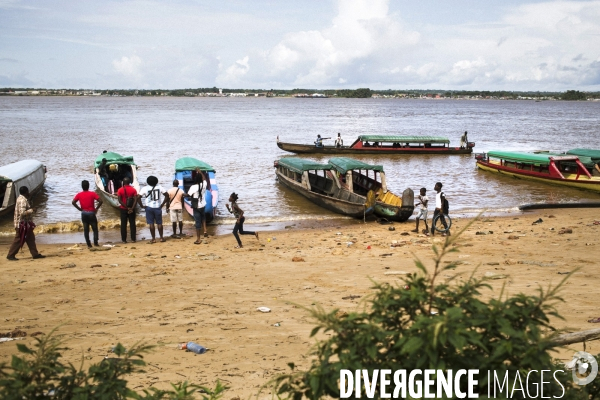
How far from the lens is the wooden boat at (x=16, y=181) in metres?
19.1

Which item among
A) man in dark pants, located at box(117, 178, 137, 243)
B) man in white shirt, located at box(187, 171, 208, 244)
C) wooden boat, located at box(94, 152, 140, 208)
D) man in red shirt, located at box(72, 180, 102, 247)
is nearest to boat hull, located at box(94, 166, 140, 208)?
wooden boat, located at box(94, 152, 140, 208)

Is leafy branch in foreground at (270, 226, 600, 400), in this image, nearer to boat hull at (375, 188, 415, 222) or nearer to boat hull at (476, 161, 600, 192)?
boat hull at (375, 188, 415, 222)

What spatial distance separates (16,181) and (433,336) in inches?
798

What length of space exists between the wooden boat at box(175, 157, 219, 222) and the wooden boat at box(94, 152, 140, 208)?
169 cm

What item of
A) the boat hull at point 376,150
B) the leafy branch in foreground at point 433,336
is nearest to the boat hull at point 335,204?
the leafy branch in foreground at point 433,336

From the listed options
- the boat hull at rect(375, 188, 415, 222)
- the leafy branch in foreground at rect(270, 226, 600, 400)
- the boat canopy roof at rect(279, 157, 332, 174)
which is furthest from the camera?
the boat canopy roof at rect(279, 157, 332, 174)

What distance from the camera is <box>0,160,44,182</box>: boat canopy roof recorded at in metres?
19.9

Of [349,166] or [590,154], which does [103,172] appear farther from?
[590,154]

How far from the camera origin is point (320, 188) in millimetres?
23875

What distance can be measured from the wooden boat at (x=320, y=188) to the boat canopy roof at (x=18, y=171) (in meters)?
10.6

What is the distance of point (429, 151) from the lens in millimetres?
40875

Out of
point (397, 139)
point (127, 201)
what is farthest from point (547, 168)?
point (127, 201)

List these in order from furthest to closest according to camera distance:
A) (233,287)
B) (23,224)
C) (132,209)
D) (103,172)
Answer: (103,172)
(132,209)
(23,224)
(233,287)

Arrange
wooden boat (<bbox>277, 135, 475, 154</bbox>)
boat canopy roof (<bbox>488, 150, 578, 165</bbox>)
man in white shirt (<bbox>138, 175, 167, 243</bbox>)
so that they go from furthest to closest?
wooden boat (<bbox>277, 135, 475, 154</bbox>)
boat canopy roof (<bbox>488, 150, 578, 165</bbox>)
man in white shirt (<bbox>138, 175, 167, 243</bbox>)
